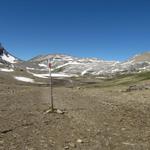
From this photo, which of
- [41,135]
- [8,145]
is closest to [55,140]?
[41,135]

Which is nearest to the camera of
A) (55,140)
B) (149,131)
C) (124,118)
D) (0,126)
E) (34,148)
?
(34,148)

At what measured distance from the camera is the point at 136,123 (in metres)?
17.7

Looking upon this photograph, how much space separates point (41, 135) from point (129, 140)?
430cm

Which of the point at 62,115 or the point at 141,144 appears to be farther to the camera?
the point at 62,115

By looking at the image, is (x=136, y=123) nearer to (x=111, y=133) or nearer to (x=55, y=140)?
(x=111, y=133)

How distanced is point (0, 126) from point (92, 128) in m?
5.24

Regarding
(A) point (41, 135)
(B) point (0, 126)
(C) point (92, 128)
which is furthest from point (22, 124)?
(C) point (92, 128)

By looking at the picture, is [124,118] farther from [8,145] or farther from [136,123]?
[8,145]

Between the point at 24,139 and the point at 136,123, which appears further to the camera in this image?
the point at 136,123

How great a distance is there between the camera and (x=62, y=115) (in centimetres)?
2091

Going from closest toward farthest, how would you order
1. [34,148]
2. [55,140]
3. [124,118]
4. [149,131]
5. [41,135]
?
[34,148]
[55,140]
[41,135]
[149,131]
[124,118]

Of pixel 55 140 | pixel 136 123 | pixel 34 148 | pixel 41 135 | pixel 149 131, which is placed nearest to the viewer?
pixel 34 148

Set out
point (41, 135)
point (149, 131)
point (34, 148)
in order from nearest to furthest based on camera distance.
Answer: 1. point (34, 148)
2. point (41, 135)
3. point (149, 131)

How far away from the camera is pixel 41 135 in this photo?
14.3 m
